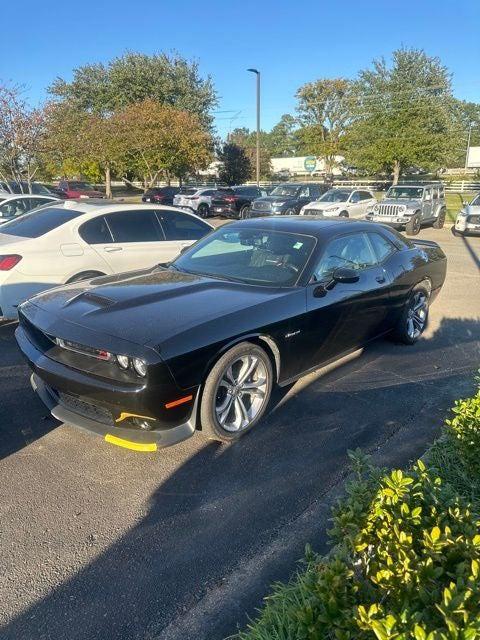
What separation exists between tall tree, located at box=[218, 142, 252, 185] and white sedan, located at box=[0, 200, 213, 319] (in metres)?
45.0

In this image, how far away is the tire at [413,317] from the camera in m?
5.58

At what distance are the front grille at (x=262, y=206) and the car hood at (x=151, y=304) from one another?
1699 centimetres

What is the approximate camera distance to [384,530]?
1.66 m

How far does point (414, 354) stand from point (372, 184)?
4341cm

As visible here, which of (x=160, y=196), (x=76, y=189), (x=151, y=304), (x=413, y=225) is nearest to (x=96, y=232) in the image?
(x=151, y=304)

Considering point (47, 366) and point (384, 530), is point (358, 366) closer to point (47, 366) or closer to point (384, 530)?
point (47, 366)

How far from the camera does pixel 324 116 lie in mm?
54656

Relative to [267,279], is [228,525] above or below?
below

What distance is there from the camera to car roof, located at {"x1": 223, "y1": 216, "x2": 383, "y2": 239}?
4.63 m

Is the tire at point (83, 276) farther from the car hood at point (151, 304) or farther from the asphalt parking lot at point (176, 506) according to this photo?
the car hood at point (151, 304)

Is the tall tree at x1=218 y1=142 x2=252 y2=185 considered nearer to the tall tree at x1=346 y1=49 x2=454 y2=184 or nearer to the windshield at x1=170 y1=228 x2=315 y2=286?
the tall tree at x1=346 y1=49 x2=454 y2=184

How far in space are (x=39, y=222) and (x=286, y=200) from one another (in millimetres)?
15952

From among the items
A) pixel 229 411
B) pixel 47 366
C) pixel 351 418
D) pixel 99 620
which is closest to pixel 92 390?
pixel 47 366

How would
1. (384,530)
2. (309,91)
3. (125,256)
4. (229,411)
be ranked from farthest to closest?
(309,91)
(125,256)
(229,411)
(384,530)
